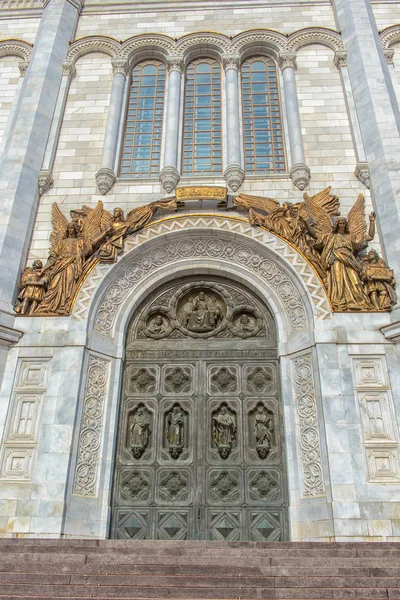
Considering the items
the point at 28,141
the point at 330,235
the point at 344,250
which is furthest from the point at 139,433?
the point at 28,141

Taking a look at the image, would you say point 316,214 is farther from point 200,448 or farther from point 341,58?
point 200,448

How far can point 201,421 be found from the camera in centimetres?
1122

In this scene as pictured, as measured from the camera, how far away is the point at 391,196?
39.3 feet

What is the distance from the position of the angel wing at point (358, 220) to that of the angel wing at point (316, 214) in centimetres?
52

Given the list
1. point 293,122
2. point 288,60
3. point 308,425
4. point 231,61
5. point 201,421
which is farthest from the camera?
point 231,61

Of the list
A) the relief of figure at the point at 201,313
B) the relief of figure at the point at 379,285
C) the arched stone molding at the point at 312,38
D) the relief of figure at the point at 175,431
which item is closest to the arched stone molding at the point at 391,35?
the arched stone molding at the point at 312,38

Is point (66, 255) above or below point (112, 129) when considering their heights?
below

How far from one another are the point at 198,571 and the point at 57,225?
28.1 feet

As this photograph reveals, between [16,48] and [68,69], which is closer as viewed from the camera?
[68,69]

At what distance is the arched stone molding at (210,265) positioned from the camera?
11.6 metres

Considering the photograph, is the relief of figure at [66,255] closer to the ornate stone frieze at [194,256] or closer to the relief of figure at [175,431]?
the ornate stone frieze at [194,256]

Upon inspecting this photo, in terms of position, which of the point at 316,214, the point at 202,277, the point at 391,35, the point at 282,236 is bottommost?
the point at 202,277

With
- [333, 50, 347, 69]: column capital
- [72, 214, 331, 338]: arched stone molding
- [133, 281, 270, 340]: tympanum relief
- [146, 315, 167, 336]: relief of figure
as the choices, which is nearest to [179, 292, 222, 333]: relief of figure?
[133, 281, 270, 340]: tympanum relief

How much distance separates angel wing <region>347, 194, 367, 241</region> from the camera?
11914 millimetres
